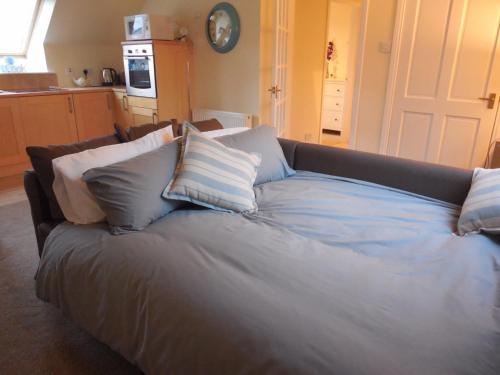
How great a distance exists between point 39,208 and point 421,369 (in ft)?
5.90

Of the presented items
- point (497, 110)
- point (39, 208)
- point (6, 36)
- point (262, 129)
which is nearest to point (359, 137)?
point (497, 110)

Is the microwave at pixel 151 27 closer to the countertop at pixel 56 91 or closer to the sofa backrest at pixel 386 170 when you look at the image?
the countertop at pixel 56 91

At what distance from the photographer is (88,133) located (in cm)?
461

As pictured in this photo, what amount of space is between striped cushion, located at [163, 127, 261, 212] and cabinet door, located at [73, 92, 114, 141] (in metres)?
3.18

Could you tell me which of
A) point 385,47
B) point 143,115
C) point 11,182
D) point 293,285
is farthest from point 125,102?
point 293,285

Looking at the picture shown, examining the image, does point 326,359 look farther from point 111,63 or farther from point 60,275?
point 111,63

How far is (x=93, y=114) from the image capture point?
15.2 ft

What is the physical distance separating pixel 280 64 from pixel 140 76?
1.80 meters

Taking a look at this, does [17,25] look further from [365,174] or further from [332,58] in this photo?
[365,174]

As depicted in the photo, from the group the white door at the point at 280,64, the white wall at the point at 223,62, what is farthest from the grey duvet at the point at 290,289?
the white wall at the point at 223,62

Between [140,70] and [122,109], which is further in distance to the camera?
[122,109]

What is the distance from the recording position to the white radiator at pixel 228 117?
393cm

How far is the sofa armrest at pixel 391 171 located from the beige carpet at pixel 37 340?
159 centimetres

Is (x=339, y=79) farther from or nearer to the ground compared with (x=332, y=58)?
nearer to the ground
